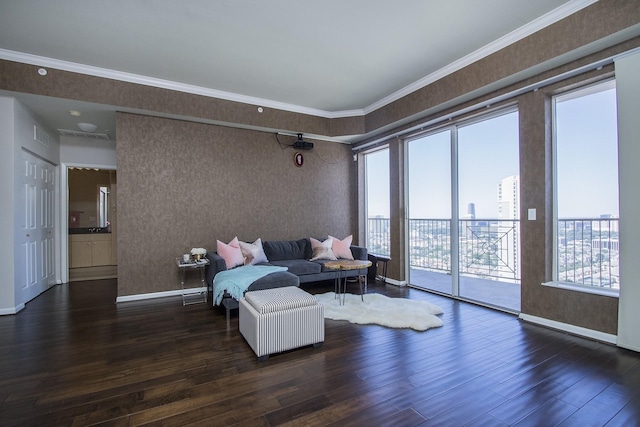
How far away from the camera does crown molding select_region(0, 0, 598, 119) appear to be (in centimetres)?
289

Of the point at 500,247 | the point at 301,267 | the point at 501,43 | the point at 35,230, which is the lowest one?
the point at 301,267

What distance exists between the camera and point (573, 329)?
299 cm

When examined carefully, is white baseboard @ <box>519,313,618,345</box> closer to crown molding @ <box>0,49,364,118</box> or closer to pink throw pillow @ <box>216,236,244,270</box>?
pink throw pillow @ <box>216,236,244,270</box>

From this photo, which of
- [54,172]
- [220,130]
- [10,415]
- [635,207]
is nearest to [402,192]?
[635,207]

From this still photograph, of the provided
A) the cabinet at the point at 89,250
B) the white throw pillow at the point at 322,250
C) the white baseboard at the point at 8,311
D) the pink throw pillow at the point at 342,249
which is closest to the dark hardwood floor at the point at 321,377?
the white baseboard at the point at 8,311

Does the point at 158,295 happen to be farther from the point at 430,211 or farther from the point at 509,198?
the point at 509,198

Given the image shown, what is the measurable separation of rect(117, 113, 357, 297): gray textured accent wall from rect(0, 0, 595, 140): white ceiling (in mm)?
879

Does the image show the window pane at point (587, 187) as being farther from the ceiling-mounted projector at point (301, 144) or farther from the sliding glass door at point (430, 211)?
the ceiling-mounted projector at point (301, 144)

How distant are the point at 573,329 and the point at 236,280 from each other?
3.57m

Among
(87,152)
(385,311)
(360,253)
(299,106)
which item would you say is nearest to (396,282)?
(360,253)

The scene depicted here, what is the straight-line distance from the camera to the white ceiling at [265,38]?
9.08 feet

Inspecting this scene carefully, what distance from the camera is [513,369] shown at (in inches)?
91.3

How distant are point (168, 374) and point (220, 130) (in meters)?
3.82

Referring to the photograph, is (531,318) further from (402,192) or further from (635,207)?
(402,192)
